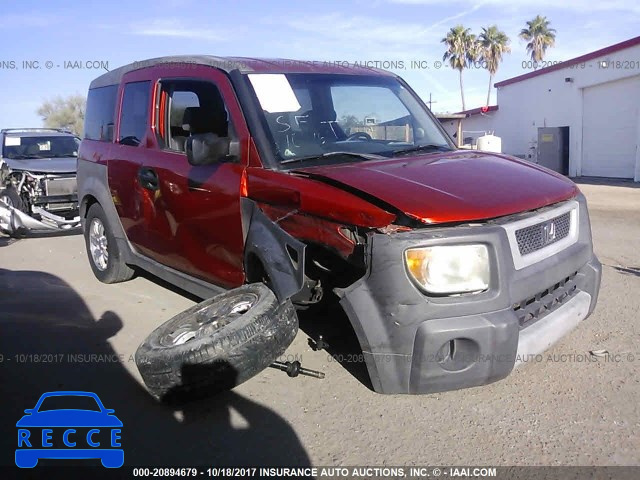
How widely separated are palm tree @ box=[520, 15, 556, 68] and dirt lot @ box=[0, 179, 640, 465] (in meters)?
44.1

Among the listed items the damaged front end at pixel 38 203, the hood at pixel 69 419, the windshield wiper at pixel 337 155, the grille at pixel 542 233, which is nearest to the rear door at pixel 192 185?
the windshield wiper at pixel 337 155

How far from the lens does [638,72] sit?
60.3 ft

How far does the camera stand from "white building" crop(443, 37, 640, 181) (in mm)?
19219

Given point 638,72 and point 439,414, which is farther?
point 638,72

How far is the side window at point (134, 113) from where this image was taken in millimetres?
4965

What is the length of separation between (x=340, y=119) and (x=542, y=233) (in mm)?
1691

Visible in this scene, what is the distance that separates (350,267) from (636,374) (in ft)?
6.55

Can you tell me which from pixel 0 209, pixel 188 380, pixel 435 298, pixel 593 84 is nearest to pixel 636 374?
pixel 435 298

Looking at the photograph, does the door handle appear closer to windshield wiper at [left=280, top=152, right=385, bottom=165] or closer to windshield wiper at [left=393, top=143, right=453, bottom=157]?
windshield wiper at [left=280, top=152, right=385, bottom=165]

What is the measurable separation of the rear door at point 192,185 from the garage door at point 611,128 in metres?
18.5

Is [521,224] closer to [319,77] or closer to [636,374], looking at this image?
[636,374]

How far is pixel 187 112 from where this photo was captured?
460 centimetres

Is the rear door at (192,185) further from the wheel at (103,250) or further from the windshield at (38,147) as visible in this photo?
the windshield at (38,147)

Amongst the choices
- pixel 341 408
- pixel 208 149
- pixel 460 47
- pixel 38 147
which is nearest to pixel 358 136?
pixel 208 149
